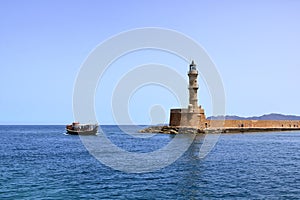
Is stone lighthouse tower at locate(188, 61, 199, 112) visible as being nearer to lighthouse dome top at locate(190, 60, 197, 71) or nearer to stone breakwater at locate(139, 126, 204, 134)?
lighthouse dome top at locate(190, 60, 197, 71)

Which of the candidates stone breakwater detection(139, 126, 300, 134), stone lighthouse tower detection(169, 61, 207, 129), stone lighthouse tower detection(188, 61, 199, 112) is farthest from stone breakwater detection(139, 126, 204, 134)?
stone lighthouse tower detection(188, 61, 199, 112)

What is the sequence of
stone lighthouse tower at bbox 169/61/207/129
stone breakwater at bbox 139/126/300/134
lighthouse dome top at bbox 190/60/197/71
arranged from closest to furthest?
stone lighthouse tower at bbox 169/61/207/129 < stone breakwater at bbox 139/126/300/134 < lighthouse dome top at bbox 190/60/197/71

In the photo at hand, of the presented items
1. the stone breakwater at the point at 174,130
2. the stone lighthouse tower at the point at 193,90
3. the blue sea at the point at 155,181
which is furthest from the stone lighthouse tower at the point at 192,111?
the blue sea at the point at 155,181

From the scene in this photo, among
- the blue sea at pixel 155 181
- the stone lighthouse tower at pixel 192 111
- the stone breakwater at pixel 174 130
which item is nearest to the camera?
the blue sea at pixel 155 181

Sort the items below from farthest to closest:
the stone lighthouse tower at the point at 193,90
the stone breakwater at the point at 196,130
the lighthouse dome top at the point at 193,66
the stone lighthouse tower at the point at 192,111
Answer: the lighthouse dome top at the point at 193,66, the stone breakwater at the point at 196,130, the stone lighthouse tower at the point at 192,111, the stone lighthouse tower at the point at 193,90

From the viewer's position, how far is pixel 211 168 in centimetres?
2684

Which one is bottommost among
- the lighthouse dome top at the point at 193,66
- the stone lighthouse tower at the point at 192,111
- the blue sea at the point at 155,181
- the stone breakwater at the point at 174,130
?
the blue sea at the point at 155,181

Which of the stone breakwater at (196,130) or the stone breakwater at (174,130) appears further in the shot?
the stone breakwater at (196,130)

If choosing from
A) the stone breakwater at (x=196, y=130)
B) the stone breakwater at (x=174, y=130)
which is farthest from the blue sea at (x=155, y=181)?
the stone breakwater at (x=196, y=130)

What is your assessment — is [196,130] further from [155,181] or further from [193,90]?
[155,181]

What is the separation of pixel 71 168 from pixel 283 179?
14.2 meters

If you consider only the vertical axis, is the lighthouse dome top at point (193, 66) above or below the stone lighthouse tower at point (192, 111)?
above

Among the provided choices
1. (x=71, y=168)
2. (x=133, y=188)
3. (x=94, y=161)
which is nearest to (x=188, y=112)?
(x=94, y=161)

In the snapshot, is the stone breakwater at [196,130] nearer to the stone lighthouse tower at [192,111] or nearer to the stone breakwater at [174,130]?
the stone breakwater at [174,130]
